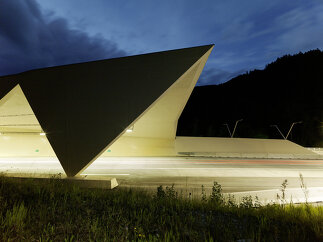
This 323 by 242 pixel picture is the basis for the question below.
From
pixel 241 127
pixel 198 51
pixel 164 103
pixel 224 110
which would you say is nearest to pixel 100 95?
pixel 198 51

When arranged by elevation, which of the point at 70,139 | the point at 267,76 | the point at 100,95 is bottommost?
the point at 70,139

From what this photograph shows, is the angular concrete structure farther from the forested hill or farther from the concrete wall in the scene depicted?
the forested hill

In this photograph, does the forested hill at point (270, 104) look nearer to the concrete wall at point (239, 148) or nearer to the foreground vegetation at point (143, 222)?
the concrete wall at point (239, 148)

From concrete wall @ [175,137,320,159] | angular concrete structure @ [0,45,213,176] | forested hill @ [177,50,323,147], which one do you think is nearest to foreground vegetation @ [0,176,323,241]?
angular concrete structure @ [0,45,213,176]

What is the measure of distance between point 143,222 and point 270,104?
81406 millimetres

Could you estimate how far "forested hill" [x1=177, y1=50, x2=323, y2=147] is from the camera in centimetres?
6000

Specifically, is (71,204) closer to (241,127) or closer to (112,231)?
(112,231)

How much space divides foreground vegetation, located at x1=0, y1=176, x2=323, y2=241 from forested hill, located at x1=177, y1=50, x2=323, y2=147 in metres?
56.8

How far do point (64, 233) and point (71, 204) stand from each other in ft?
4.75

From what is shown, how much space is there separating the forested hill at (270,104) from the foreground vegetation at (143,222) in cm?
5678

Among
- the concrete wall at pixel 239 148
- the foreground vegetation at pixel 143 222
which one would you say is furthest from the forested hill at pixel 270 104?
the foreground vegetation at pixel 143 222

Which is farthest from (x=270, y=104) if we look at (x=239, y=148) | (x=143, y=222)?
(x=143, y=222)

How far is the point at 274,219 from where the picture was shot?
418 cm

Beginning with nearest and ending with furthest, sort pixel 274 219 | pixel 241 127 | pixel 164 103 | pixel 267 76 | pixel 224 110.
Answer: pixel 274 219, pixel 164 103, pixel 241 127, pixel 267 76, pixel 224 110
